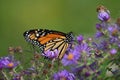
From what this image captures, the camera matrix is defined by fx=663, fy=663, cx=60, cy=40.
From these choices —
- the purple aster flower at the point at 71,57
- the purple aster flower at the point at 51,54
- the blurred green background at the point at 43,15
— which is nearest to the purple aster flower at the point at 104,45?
the purple aster flower at the point at 71,57

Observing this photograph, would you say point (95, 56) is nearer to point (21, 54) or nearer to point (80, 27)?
point (21, 54)

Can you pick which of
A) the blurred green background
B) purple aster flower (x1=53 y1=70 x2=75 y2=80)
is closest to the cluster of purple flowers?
purple aster flower (x1=53 y1=70 x2=75 y2=80)

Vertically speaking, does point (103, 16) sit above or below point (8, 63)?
above

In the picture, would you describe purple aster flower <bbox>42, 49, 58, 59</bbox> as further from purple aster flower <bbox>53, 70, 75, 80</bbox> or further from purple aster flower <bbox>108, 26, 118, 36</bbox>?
purple aster flower <bbox>108, 26, 118, 36</bbox>

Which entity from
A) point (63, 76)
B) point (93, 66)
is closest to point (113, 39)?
point (93, 66)

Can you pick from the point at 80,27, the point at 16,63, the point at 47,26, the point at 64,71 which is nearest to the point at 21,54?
the point at 16,63

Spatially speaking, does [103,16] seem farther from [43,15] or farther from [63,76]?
[43,15]

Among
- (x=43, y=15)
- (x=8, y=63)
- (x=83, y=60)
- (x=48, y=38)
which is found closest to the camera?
(x=83, y=60)
